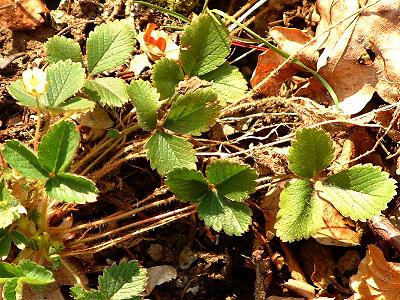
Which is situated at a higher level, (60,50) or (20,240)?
(60,50)

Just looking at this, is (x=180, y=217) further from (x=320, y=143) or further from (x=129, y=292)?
(x=320, y=143)

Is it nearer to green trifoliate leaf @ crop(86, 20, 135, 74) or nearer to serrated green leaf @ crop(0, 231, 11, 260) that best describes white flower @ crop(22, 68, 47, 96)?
green trifoliate leaf @ crop(86, 20, 135, 74)

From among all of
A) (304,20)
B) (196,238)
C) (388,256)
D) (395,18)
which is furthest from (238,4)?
(388,256)

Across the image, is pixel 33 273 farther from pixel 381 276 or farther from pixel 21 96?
pixel 381 276

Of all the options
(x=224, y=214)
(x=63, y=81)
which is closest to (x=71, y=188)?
(x=63, y=81)

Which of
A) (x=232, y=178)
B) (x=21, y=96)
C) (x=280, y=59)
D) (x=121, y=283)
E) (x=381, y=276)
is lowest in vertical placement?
(x=381, y=276)

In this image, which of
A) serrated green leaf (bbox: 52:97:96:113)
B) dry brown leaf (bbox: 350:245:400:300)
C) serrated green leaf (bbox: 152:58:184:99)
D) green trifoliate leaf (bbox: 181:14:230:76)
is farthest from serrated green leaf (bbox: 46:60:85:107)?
dry brown leaf (bbox: 350:245:400:300)
